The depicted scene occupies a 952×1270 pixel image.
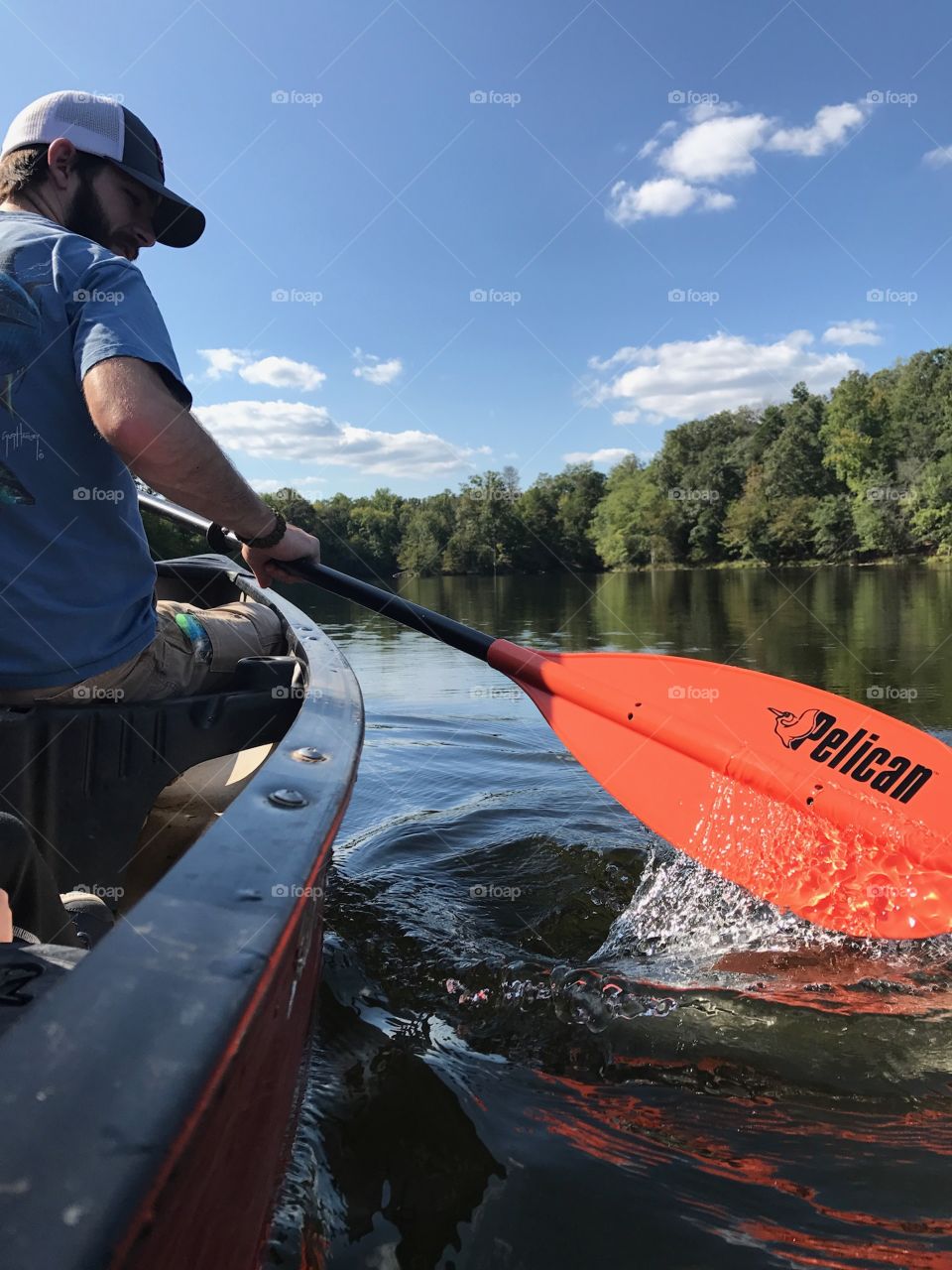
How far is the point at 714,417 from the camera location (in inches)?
2739

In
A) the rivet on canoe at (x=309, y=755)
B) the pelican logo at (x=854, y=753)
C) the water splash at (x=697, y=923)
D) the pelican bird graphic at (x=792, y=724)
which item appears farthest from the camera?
the pelican bird graphic at (x=792, y=724)

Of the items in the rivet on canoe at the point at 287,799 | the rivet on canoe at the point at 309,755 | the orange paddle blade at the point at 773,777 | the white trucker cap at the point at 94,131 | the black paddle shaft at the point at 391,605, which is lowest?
the orange paddle blade at the point at 773,777

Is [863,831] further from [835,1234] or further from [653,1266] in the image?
[653,1266]

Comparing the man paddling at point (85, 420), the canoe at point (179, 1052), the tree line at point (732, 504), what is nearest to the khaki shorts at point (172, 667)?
the man paddling at point (85, 420)

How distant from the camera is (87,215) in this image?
2066mm

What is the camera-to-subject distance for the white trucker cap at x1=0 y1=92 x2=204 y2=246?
1980 millimetres

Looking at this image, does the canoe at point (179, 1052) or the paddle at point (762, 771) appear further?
the paddle at point (762, 771)

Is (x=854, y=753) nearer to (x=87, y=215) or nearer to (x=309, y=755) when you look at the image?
(x=309, y=755)

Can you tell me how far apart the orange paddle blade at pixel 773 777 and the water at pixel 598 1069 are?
0.62ft

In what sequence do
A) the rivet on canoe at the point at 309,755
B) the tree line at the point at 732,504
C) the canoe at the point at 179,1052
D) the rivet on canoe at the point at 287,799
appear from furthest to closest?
1. the tree line at the point at 732,504
2. the rivet on canoe at the point at 309,755
3. the rivet on canoe at the point at 287,799
4. the canoe at the point at 179,1052

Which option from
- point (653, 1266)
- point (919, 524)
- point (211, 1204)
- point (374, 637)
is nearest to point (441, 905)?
point (653, 1266)

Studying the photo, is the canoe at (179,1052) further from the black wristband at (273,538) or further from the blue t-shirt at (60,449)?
the black wristband at (273,538)

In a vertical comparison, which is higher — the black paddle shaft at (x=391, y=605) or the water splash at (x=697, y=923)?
the black paddle shaft at (x=391, y=605)

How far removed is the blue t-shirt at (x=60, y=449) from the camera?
1.71 metres
